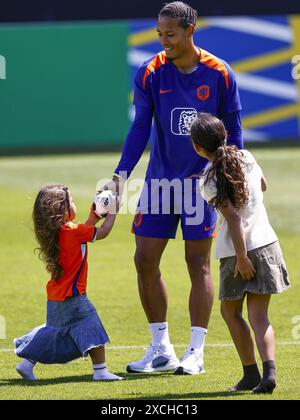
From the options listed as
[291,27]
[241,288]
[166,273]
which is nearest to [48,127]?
[291,27]

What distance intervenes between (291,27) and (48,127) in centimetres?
591

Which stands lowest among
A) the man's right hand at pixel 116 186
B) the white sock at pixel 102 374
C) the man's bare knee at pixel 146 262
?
the white sock at pixel 102 374

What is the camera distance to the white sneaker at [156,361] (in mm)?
6828

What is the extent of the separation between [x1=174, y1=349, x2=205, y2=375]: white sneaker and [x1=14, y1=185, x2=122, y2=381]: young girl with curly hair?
1.43ft

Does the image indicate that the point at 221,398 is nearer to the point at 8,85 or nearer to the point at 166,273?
the point at 166,273

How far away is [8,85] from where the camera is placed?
2381 centimetres

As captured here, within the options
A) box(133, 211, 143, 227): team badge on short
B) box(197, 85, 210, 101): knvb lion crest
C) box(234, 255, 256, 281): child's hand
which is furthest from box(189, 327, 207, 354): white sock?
box(197, 85, 210, 101): knvb lion crest

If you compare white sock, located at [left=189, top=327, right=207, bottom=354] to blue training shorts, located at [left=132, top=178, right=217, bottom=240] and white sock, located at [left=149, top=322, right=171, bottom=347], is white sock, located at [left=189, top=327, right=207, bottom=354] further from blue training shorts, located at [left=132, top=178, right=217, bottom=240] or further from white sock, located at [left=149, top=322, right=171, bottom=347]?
blue training shorts, located at [left=132, top=178, right=217, bottom=240]

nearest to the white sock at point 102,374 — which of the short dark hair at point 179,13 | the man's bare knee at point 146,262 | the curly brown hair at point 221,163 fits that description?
the man's bare knee at point 146,262

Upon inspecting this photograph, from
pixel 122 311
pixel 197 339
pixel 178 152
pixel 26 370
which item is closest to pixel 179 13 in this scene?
pixel 178 152

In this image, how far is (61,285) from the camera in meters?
6.57

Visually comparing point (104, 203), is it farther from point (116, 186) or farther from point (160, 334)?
point (160, 334)

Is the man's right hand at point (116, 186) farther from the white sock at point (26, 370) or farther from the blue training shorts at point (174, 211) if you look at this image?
the white sock at point (26, 370)

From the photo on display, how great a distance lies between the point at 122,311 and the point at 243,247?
3.10 m
